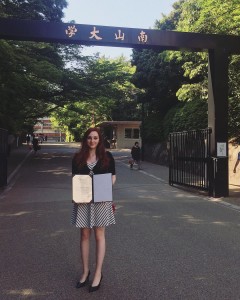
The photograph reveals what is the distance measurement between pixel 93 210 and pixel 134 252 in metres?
1.78

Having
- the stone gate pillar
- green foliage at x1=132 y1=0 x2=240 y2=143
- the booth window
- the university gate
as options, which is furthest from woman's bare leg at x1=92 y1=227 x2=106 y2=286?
the booth window

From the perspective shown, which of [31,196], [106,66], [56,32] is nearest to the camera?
[56,32]

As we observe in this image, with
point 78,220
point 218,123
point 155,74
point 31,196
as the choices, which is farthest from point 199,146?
point 155,74

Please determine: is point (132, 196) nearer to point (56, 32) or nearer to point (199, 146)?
point (199, 146)

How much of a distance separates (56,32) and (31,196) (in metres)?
4.95

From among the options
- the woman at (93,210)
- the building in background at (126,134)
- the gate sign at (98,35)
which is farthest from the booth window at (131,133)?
the woman at (93,210)

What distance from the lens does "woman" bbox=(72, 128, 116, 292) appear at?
462 cm

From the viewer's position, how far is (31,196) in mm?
12766

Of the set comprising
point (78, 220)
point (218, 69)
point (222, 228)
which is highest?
point (218, 69)

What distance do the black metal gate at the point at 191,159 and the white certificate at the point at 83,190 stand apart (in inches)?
358

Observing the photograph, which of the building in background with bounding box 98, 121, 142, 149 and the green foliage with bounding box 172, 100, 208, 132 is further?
the building in background with bounding box 98, 121, 142, 149

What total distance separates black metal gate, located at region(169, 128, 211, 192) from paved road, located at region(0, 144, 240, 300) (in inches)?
82.0

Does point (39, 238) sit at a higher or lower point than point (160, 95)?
lower

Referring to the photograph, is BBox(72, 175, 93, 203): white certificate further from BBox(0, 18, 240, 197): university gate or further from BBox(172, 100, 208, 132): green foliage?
BBox(172, 100, 208, 132): green foliage
